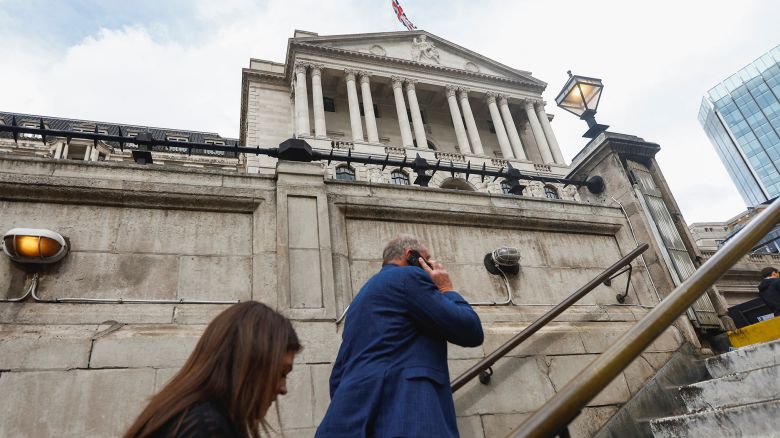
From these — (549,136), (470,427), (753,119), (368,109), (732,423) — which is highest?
(753,119)

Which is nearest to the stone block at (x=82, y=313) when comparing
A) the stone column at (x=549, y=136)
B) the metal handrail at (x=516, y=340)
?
the metal handrail at (x=516, y=340)

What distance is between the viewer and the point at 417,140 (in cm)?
3872

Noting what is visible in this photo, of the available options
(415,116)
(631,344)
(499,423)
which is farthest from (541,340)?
(415,116)

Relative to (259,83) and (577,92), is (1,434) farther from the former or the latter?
(259,83)

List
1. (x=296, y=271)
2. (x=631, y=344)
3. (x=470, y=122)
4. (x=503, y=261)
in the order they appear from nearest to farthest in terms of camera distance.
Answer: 1. (x=631, y=344)
2. (x=296, y=271)
3. (x=503, y=261)
4. (x=470, y=122)

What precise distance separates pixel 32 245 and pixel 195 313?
146cm

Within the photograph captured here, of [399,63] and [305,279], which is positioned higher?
[399,63]

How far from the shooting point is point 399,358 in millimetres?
2352

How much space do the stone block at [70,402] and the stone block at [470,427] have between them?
2.66m

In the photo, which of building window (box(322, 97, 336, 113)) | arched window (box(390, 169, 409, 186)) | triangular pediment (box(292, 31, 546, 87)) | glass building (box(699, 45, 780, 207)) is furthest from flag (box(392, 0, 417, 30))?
glass building (box(699, 45, 780, 207))

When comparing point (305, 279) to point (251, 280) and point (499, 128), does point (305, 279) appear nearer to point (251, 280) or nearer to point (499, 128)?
point (251, 280)

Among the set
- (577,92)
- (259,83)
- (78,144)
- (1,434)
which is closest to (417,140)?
(259,83)

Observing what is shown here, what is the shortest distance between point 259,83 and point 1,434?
135 ft

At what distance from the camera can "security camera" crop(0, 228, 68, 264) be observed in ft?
12.2
